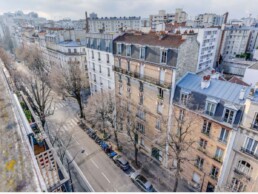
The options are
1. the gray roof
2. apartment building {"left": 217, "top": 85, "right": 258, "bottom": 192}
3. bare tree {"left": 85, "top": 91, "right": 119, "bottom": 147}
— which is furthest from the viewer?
bare tree {"left": 85, "top": 91, "right": 119, "bottom": 147}

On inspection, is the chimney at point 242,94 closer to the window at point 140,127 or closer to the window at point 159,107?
the window at point 159,107

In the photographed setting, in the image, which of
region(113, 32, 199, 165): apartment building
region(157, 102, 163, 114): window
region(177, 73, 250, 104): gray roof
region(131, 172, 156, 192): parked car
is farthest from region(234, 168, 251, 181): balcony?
region(157, 102, 163, 114): window

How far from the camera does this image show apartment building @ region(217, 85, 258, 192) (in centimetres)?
1554

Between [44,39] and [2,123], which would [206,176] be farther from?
[44,39]

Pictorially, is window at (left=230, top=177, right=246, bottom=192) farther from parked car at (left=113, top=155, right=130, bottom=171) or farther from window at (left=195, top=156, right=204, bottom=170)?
parked car at (left=113, top=155, right=130, bottom=171)

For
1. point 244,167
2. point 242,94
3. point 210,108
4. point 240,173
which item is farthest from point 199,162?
point 242,94

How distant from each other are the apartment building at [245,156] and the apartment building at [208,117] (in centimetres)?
62

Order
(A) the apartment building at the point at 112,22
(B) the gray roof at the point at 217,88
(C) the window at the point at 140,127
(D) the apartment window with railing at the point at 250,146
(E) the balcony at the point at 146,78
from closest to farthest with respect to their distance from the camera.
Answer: (D) the apartment window with railing at the point at 250,146, (B) the gray roof at the point at 217,88, (E) the balcony at the point at 146,78, (C) the window at the point at 140,127, (A) the apartment building at the point at 112,22

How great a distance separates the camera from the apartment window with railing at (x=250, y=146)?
629 inches

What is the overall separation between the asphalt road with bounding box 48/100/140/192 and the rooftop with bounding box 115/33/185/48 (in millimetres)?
18663

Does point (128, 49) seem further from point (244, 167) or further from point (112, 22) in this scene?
point (112, 22)

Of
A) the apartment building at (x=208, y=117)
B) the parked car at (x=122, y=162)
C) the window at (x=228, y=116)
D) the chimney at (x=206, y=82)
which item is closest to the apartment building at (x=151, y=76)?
the apartment building at (x=208, y=117)

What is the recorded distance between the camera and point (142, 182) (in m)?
23.3

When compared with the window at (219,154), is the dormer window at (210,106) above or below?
above
